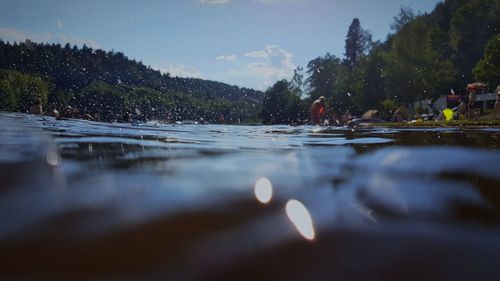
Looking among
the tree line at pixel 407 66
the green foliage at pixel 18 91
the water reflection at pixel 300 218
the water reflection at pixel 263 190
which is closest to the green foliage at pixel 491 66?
the tree line at pixel 407 66

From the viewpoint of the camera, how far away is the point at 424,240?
1.55 m

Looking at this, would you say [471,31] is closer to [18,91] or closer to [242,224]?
[242,224]

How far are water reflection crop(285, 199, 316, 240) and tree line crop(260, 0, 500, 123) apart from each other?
43.9 meters

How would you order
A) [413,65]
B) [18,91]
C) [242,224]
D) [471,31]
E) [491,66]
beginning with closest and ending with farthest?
[242,224] → [491,66] → [413,65] → [471,31] → [18,91]

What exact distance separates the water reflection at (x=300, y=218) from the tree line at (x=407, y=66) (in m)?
43.9

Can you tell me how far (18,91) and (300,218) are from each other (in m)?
120

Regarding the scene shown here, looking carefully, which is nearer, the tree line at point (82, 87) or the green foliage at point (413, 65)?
the green foliage at point (413, 65)

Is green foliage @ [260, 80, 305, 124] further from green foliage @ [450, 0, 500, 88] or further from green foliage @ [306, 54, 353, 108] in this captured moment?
green foliage @ [450, 0, 500, 88]

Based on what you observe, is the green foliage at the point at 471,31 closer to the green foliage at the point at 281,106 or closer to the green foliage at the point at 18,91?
the green foliage at the point at 281,106

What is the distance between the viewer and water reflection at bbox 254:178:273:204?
2108mm

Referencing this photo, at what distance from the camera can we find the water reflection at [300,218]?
160 centimetres

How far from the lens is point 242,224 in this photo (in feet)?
5.45

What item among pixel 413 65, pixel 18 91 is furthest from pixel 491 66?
pixel 18 91

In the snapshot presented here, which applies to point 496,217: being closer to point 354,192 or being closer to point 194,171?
point 354,192
